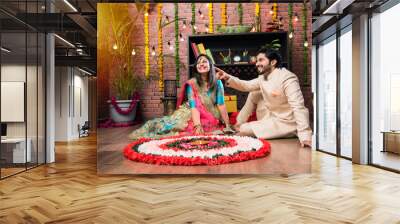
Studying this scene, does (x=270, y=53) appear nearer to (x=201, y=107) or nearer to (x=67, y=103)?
(x=201, y=107)

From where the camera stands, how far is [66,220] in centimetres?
292

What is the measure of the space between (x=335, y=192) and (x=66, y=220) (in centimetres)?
264

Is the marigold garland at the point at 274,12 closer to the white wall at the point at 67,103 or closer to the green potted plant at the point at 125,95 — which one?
the green potted plant at the point at 125,95

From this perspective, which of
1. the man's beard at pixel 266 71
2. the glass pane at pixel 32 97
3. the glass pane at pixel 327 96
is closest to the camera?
the man's beard at pixel 266 71

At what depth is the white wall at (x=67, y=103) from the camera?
12242mm

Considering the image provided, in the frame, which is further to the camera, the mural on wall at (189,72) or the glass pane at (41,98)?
the glass pane at (41,98)

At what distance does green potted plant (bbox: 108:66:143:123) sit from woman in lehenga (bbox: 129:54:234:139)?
0.96 ft

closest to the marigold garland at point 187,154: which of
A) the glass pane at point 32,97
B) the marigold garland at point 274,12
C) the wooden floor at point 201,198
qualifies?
the wooden floor at point 201,198

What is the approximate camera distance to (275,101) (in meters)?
3.98

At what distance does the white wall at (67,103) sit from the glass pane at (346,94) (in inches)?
348

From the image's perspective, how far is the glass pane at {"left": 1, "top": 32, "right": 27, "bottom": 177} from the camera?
16.4ft

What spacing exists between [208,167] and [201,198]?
0.45 m

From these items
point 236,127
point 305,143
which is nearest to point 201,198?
point 236,127

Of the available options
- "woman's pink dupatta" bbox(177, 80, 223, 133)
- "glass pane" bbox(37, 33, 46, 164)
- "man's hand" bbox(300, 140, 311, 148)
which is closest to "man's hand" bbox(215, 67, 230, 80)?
"woman's pink dupatta" bbox(177, 80, 223, 133)
